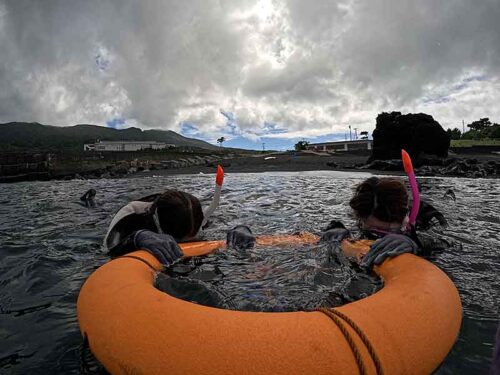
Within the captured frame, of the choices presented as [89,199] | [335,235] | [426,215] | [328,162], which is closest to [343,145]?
[328,162]

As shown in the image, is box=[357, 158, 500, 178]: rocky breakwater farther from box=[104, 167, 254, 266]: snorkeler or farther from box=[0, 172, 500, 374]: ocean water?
box=[104, 167, 254, 266]: snorkeler

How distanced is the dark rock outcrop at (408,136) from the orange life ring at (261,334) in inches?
1083

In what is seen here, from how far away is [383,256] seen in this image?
276 cm

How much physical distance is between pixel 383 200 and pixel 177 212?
83.7 inches

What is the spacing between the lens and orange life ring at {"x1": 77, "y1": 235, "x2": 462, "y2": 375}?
1.37m

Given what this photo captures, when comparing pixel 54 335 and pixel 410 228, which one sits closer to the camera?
pixel 54 335

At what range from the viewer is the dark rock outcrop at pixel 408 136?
27828 millimetres

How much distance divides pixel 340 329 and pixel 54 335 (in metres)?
2.03

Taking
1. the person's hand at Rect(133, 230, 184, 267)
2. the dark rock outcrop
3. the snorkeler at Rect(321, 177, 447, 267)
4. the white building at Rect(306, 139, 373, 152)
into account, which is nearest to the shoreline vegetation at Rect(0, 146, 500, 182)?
the dark rock outcrop

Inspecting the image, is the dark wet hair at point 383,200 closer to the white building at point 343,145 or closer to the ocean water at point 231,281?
the ocean water at point 231,281

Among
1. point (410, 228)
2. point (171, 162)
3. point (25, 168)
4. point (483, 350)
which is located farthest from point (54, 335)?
point (171, 162)

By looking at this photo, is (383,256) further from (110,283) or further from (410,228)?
(110,283)

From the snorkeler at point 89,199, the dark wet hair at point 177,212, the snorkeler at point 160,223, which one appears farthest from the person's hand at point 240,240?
the snorkeler at point 89,199

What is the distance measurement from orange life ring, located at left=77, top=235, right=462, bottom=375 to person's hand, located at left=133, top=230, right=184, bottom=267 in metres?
1.02
